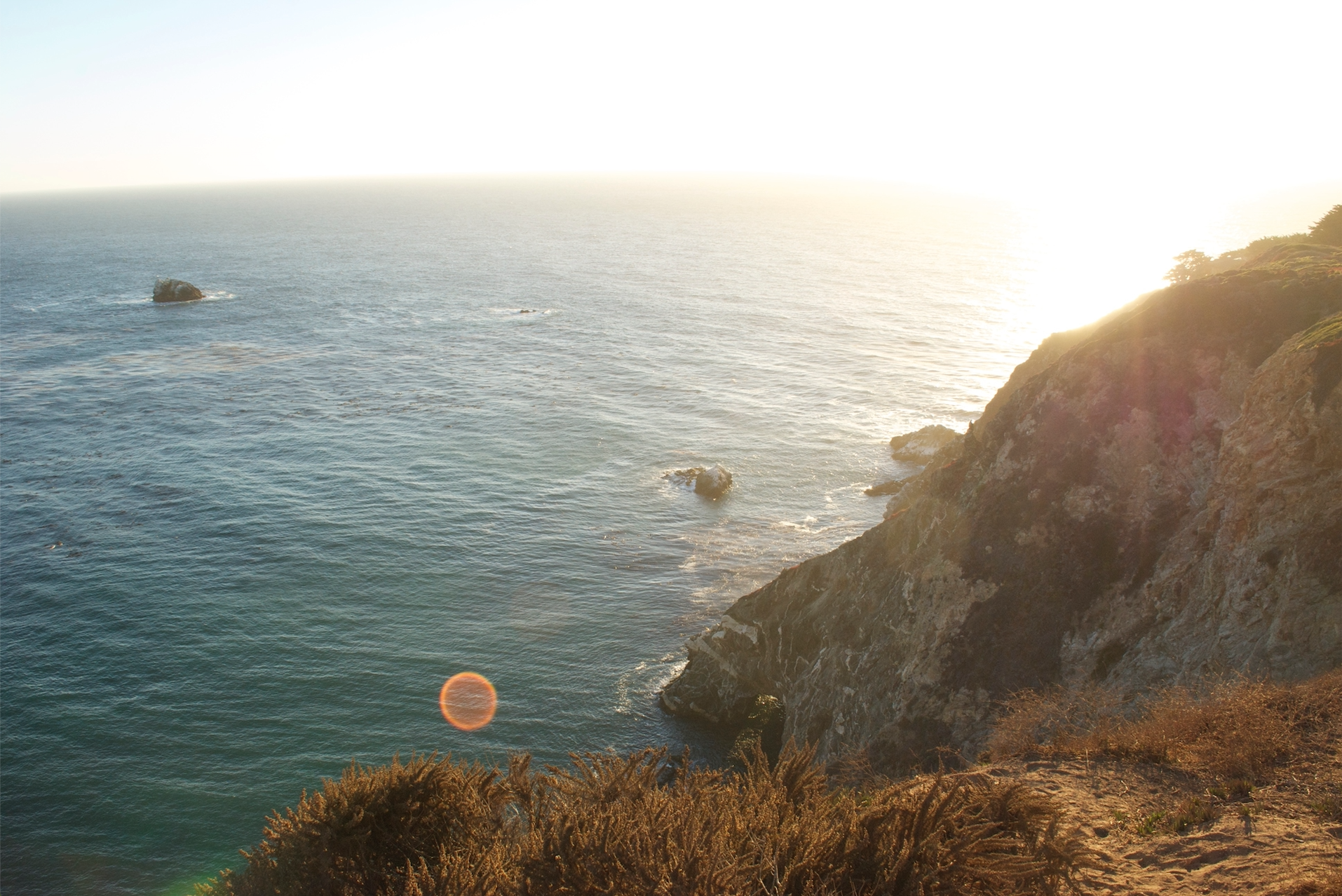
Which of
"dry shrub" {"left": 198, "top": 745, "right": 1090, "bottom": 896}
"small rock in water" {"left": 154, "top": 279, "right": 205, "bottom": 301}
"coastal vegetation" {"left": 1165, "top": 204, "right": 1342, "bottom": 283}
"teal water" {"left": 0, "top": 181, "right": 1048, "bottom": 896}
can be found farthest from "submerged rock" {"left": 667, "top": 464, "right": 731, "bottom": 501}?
"small rock in water" {"left": 154, "top": 279, "right": 205, "bottom": 301}

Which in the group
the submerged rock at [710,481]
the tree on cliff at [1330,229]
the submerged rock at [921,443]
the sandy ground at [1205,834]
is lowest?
the submerged rock at [710,481]

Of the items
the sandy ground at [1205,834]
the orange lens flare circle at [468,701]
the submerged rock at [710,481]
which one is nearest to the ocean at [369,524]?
the orange lens flare circle at [468,701]

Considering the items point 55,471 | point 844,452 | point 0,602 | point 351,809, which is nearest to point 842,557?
point 351,809

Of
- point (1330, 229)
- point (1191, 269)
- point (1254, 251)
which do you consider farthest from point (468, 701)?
point (1330, 229)

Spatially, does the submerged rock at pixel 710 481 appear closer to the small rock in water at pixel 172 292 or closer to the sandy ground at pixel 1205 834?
the sandy ground at pixel 1205 834

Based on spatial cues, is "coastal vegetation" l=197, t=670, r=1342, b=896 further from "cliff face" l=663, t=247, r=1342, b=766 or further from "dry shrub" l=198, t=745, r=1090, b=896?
"cliff face" l=663, t=247, r=1342, b=766

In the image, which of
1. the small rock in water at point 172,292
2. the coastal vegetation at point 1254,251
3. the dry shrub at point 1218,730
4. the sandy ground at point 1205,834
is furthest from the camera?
the small rock in water at point 172,292
